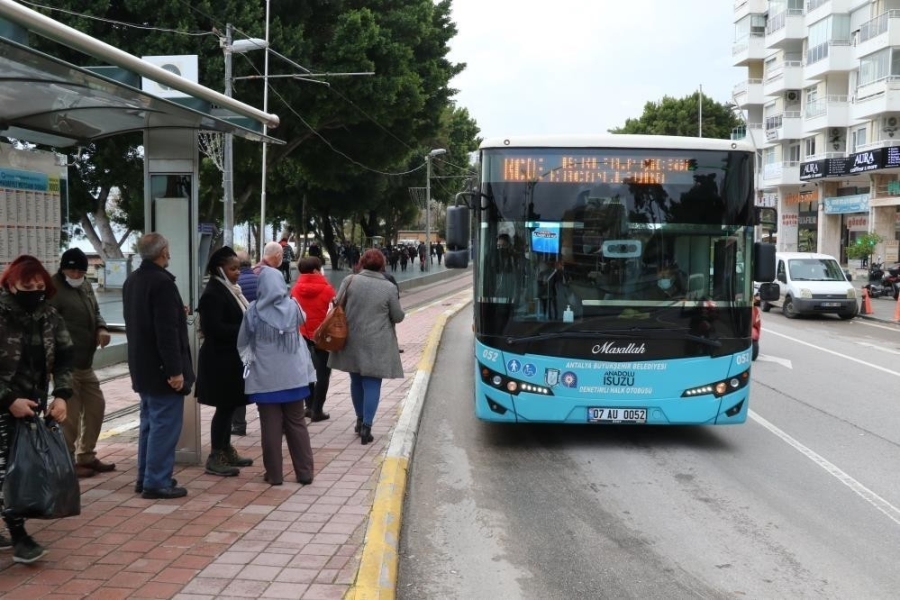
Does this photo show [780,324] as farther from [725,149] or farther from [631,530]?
[631,530]

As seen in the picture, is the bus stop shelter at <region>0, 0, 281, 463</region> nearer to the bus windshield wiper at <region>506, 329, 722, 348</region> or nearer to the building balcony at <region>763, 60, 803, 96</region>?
the bus windshield wiper at <region>506, 329, 722, 348</region>

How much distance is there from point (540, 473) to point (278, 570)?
3225mm

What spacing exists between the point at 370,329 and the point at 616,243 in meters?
2.38

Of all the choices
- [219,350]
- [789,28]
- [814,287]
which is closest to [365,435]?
[219,350]

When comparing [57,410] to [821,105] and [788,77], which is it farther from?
[788,77]

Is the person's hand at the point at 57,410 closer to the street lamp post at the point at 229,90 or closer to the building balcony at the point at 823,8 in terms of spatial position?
the street lamp post at the point at 229,90

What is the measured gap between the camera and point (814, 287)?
2392cm

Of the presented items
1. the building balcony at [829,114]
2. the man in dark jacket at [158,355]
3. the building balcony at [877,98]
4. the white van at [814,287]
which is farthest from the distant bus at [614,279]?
the building balcony at [829,114]

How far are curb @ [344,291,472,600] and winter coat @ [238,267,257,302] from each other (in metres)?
1.92

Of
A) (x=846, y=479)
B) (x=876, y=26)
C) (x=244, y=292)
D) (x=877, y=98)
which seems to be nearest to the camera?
(x=846, y=479)

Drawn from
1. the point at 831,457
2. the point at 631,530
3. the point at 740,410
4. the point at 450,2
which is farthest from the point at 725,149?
the point at 450,2

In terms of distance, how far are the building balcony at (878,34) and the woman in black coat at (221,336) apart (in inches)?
1648

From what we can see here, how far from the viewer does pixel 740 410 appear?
8.03m

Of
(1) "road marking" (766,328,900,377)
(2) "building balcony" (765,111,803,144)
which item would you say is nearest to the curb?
(1) "road marking" (766,328,900,377)
